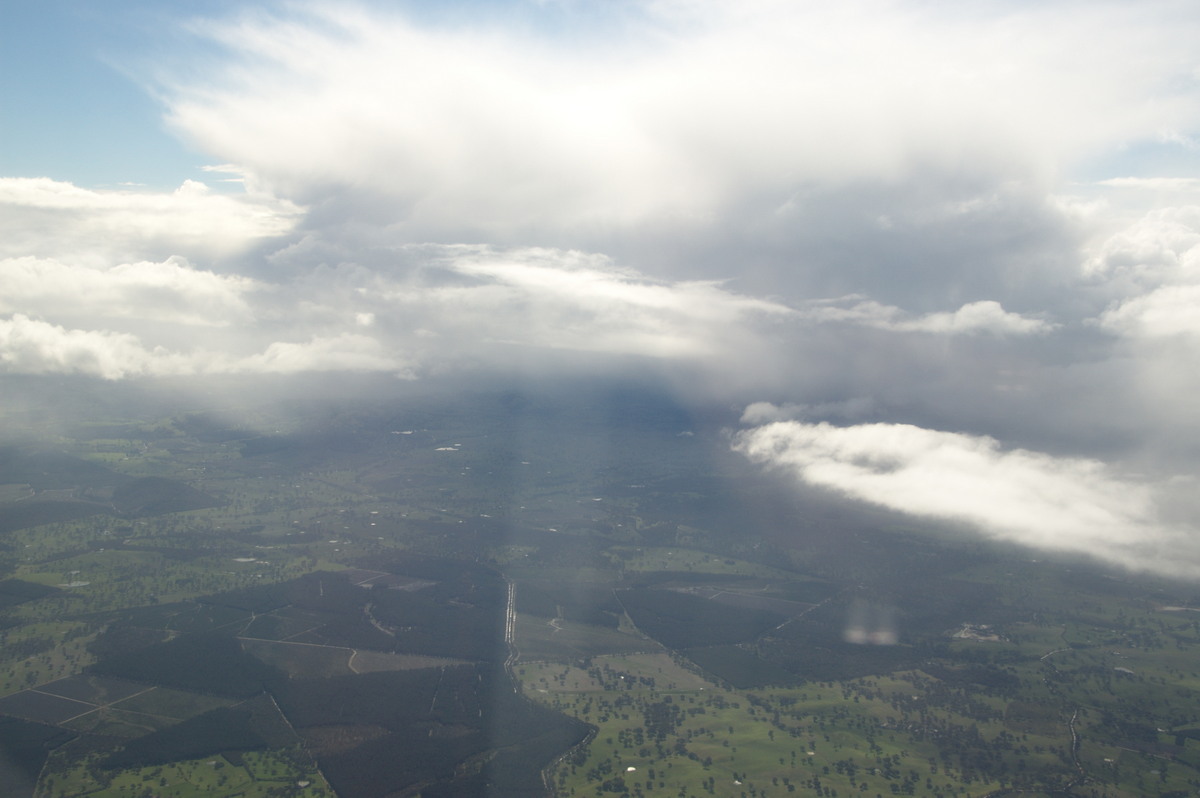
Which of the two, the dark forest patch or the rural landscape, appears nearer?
the rural landscape

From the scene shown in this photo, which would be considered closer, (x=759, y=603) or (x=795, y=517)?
(x=759, y=603)

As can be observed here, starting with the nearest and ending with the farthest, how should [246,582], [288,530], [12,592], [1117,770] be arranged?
[1117,770] < [12,592] < [246,582] < [288,530]

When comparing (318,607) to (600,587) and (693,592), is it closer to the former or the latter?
(600,587)

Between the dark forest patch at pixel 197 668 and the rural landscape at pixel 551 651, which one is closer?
the rural landscape at pixel 551 651

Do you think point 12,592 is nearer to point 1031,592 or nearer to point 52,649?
point 52,649

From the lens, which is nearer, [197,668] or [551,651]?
[197,668]

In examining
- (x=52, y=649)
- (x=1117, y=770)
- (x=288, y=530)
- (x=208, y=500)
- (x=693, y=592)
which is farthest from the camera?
(x=208, y=500)

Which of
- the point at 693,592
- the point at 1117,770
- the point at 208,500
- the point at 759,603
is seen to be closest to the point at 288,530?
the point at 208,500
